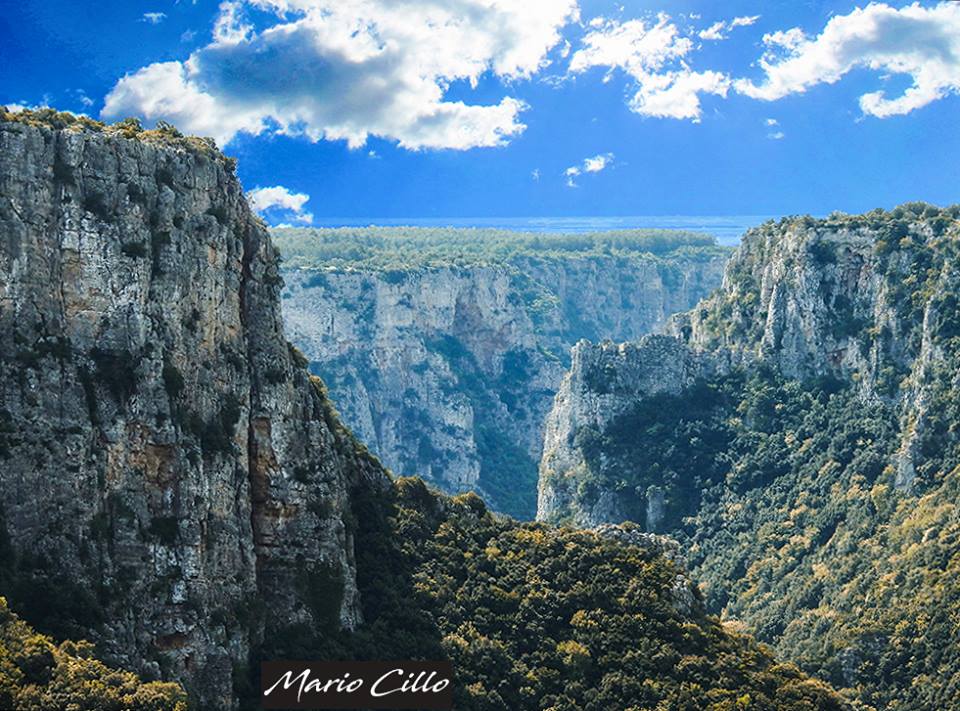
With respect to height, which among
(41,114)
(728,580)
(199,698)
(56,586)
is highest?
(41,114)

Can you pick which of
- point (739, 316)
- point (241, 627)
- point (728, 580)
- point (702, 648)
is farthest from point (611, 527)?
point (739, 316)

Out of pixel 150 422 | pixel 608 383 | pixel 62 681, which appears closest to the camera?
pixel 62 681

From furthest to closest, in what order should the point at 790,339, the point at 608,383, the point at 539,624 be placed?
the point at 608,383, the point at 790,339, the point at 539,624

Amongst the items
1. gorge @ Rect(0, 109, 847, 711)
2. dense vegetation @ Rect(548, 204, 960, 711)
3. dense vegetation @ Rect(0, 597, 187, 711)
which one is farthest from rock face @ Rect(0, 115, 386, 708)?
dense vegetation @ Rect(548, 204, 960, 711)

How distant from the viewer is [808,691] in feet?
266

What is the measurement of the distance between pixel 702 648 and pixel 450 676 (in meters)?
16.0

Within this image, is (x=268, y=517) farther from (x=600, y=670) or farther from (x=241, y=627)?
(x=600, y=670)

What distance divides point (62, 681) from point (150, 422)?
45.5 feet

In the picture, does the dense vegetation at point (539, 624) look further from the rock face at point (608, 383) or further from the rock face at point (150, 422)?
the rock face at point (608, 383)

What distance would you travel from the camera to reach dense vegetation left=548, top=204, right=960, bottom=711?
114 metres

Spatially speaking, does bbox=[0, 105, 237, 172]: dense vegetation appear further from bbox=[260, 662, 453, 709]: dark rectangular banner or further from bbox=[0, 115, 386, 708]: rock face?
bbox=[260, 662, 453, 709]: dark rectangular banner

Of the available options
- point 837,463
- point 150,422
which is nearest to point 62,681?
point 150,422

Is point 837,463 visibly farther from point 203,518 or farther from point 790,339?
point 203,518

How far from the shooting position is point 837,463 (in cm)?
14338
